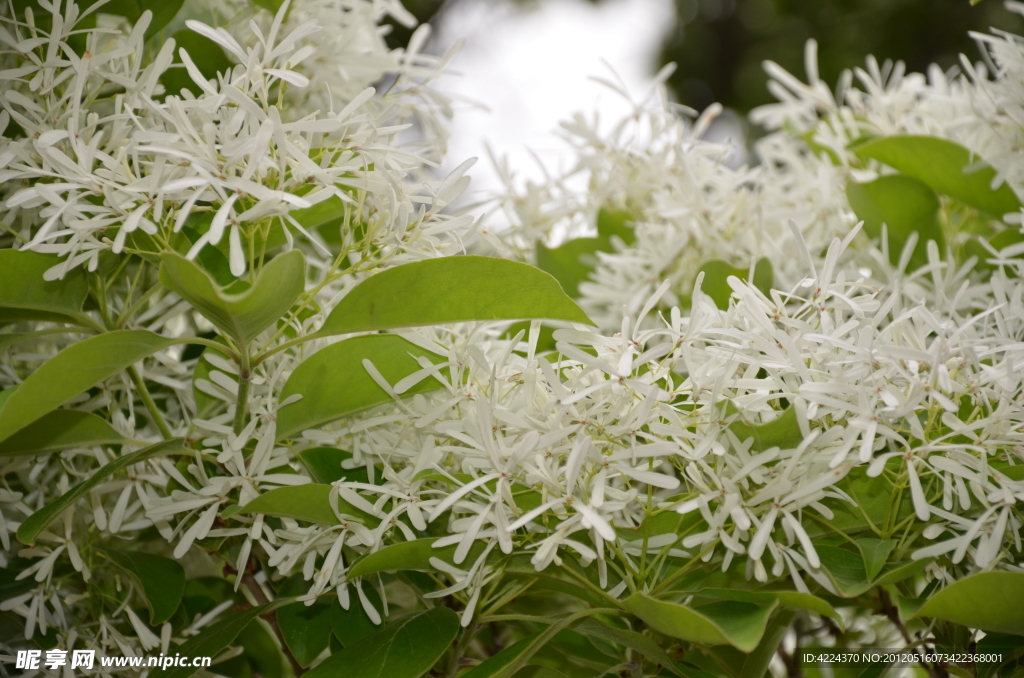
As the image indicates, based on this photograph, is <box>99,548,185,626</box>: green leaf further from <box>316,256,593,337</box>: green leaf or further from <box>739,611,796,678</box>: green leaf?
<box>739,611,796,678</box>: green leaf

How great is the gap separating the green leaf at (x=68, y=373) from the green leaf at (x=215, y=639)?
159 mm

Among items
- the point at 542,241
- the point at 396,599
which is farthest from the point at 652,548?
the point at 542,241

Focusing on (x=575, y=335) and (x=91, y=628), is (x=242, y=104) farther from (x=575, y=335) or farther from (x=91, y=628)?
(x=91, y=628)

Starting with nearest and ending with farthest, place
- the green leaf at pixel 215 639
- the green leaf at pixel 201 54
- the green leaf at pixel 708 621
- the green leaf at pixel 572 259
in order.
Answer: the green leaf at pixel 708 621
the green leaf at pixel 215 639
the green leaf at pixel 201 54
the green leaf at pixel 572 259

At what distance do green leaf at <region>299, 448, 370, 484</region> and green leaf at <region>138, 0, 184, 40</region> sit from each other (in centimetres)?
29

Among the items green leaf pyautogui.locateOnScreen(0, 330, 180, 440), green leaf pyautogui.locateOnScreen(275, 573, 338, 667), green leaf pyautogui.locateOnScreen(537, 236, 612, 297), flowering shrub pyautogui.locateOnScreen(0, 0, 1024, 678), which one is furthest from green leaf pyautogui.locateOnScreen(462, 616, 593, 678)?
green leaf pyautogui.locateOnScreen(537, 236, 612, 297)

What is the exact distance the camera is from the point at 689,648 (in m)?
0.44

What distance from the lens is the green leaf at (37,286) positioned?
0.42 metres

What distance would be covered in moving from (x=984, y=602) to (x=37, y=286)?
506 millimetres

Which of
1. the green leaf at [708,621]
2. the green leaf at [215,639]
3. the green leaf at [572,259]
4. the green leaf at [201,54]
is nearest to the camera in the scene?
the green leaf at [708,621]

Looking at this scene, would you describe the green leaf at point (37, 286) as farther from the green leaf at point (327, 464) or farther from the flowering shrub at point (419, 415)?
the green leaf at point (327, 464)

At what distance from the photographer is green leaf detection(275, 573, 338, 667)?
466 mm

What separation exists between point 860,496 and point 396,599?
33cm

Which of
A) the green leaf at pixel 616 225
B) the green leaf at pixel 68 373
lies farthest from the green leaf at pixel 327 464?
the green leaf at pixel 616 225
